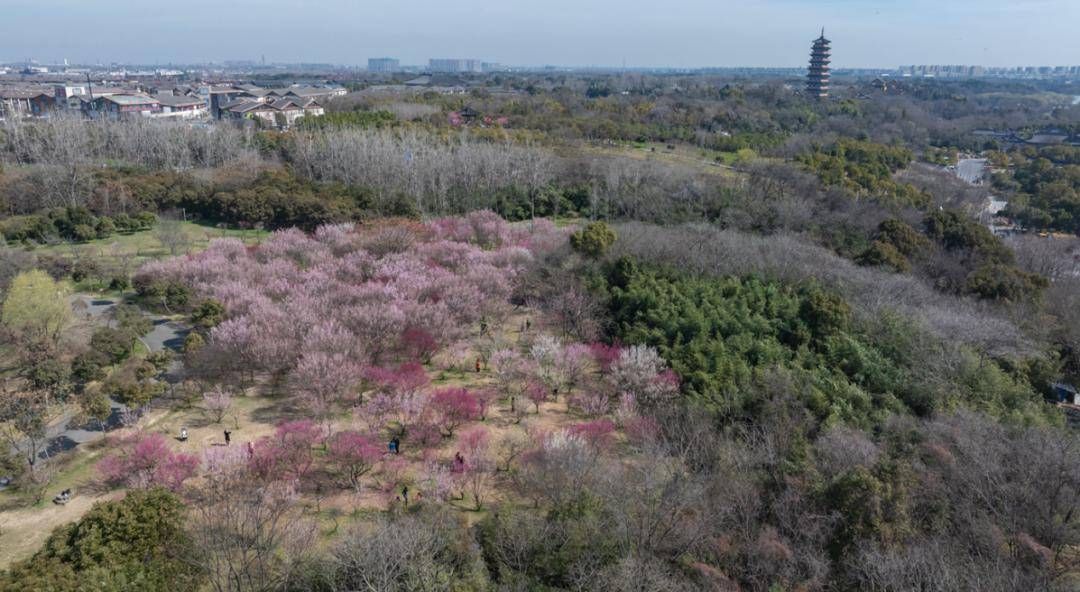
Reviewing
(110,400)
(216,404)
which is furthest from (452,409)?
(110,400)

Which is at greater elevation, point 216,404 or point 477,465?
point 216,404

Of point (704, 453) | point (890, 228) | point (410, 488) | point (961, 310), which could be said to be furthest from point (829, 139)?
point (410, 488)

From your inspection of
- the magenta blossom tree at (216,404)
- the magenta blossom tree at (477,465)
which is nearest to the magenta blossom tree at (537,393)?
the magenta blossom tree at (477,465)

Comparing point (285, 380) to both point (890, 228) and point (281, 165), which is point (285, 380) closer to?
point (890, 228)

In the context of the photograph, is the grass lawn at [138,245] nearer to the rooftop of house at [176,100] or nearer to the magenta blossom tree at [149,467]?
the magenta blossom tree at [149,467]

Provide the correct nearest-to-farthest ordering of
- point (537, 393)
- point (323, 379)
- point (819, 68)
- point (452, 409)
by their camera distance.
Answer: point (452, 409) → point (323, 379) → point (537, 393) → point (819, 68)

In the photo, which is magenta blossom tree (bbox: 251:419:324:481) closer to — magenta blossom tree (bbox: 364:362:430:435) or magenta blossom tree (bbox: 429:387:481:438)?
magenta blossom tree (bbox: 364:362:430:435)

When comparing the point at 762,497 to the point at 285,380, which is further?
the point at 285,380

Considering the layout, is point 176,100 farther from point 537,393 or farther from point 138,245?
point 537,393
